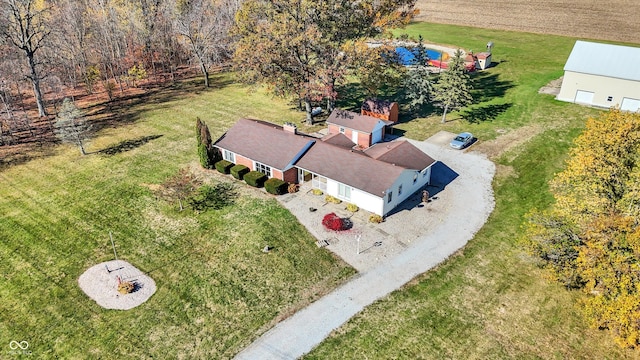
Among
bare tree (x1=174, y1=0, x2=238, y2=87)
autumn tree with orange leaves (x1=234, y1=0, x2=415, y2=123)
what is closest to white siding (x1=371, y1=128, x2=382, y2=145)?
autumn tree with orange leaves (x1=234, y1=0, x2=415, y2=123)

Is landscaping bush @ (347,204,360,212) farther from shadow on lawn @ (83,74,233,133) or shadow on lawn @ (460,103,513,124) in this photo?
shadow on lawn @ (83,74,233,133)

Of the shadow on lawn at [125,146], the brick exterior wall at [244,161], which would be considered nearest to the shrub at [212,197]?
the brick exterior wall at [244,161]

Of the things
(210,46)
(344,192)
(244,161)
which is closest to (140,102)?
(210,46)

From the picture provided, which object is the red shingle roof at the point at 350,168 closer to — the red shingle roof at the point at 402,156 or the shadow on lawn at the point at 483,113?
the red shingle roof at the point at 402,156

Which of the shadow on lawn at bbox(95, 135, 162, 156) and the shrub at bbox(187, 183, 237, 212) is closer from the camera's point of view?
the shrub at bbox(187, 183, 237, 212)

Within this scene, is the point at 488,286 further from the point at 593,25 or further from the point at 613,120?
the point at 593,25

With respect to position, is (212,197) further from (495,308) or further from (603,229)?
(603,229)

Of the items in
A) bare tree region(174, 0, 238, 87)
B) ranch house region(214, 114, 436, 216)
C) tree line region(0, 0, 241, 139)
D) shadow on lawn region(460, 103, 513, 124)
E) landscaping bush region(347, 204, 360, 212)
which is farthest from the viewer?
bare tree region(174, 0, 238, 87)
